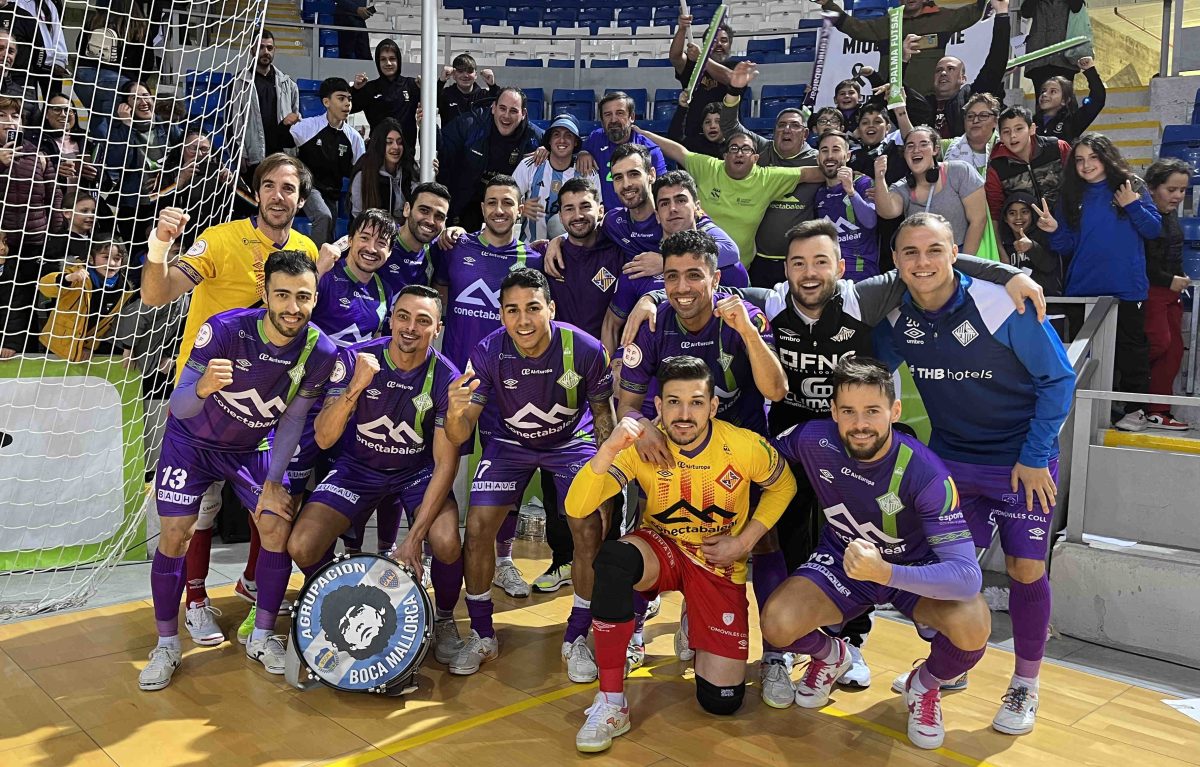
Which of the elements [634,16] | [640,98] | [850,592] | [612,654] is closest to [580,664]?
[612,654]

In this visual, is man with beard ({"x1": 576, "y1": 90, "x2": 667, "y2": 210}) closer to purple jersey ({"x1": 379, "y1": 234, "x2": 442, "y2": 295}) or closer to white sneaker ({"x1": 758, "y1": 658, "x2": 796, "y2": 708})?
purple jersey ({"x1": 379, "y1": 234, "x2": 442, "y2": 295})

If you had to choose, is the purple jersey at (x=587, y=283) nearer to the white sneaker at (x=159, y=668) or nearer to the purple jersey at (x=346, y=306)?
the purple jersey at (x=346, y=306)

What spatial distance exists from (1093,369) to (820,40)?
680 cm

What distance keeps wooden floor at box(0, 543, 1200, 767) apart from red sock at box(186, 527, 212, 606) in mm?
311

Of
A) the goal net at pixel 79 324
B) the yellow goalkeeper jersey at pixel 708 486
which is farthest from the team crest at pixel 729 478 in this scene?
the goal net at pixel 79 324

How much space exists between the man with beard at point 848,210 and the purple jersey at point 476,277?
6.33ft

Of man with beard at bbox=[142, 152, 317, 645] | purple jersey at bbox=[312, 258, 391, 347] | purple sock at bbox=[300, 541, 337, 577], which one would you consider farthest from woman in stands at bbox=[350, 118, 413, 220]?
purple sock at bbox=[300, 541, 337, 577]

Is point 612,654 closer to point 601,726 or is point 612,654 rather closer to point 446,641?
point 601,726

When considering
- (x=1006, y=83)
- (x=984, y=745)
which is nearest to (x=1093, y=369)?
(x=984, y=745)

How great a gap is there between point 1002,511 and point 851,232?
2.51 metres

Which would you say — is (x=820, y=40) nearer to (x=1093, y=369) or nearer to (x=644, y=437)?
(x=1093, y=369)

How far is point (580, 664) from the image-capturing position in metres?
4.34

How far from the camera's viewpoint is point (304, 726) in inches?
150

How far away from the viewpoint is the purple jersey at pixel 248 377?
4.38m
